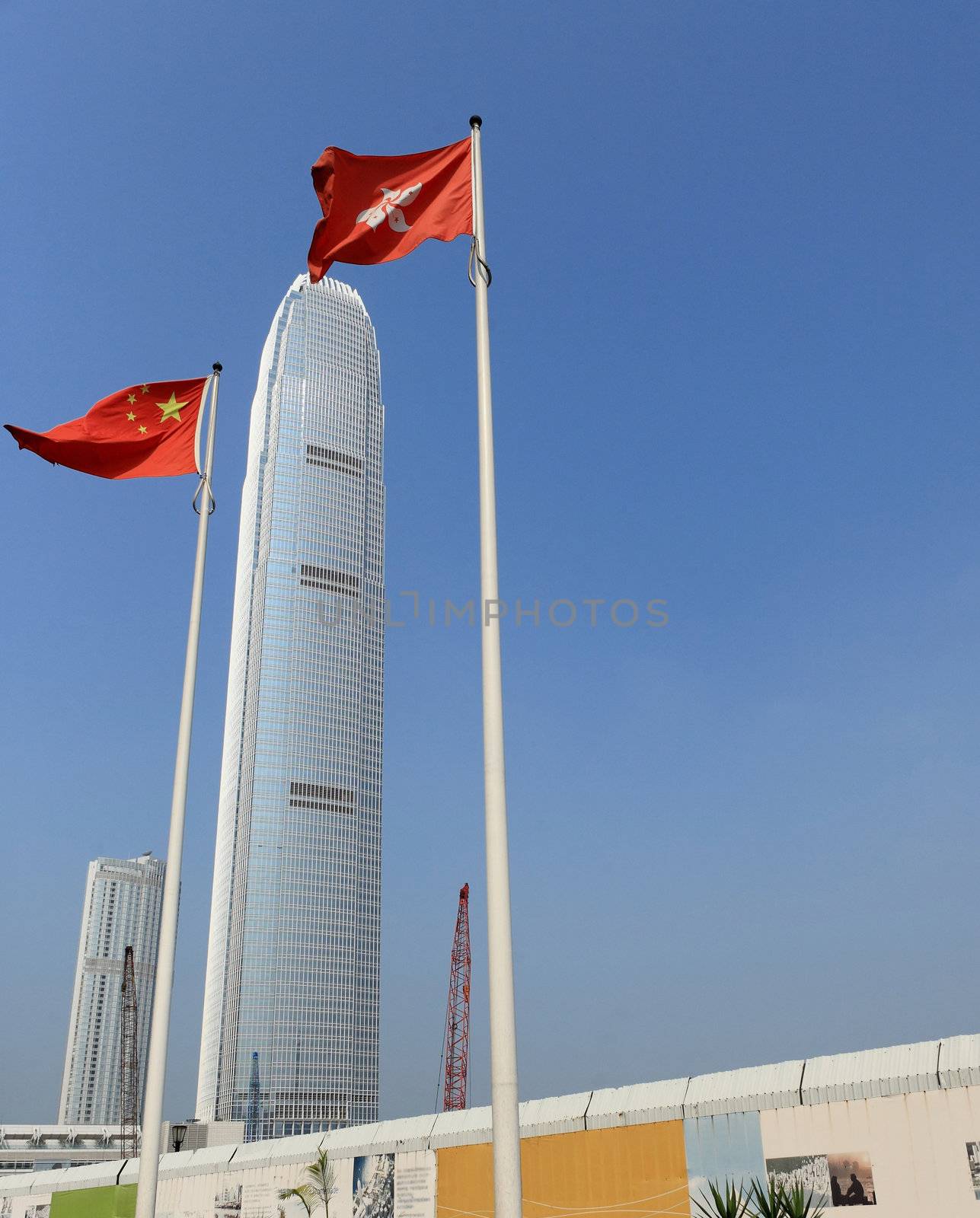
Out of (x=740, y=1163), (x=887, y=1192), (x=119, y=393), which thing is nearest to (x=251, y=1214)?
→ (x=740, y=1163)

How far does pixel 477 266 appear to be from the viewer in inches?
711

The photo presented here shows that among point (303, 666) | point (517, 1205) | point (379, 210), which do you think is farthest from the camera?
point (303, 666)

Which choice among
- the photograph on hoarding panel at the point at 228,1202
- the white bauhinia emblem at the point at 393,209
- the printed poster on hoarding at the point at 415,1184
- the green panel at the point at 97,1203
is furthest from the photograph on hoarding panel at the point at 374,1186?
the white bauhinia emblem at the point at 393,209

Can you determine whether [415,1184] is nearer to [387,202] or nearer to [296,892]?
[387,202]

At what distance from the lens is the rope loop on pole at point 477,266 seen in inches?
710

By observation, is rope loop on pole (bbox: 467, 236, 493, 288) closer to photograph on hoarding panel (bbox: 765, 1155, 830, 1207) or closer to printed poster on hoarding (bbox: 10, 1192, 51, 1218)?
photograph on hoarding panel (bbox: 765, 1155, 830, 1207)

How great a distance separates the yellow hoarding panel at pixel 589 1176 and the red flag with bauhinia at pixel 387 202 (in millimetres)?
22746

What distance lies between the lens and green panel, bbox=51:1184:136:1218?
43.9 metres

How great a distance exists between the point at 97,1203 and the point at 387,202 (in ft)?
141

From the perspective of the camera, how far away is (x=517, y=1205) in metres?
13.0

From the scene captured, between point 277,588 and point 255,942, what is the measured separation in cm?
5894

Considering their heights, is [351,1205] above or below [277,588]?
below

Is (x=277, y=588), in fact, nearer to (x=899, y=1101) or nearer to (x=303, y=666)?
(x=303, y=666)

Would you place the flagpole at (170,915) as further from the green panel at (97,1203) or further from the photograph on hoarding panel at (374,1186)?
the green panel at (97,1203)
